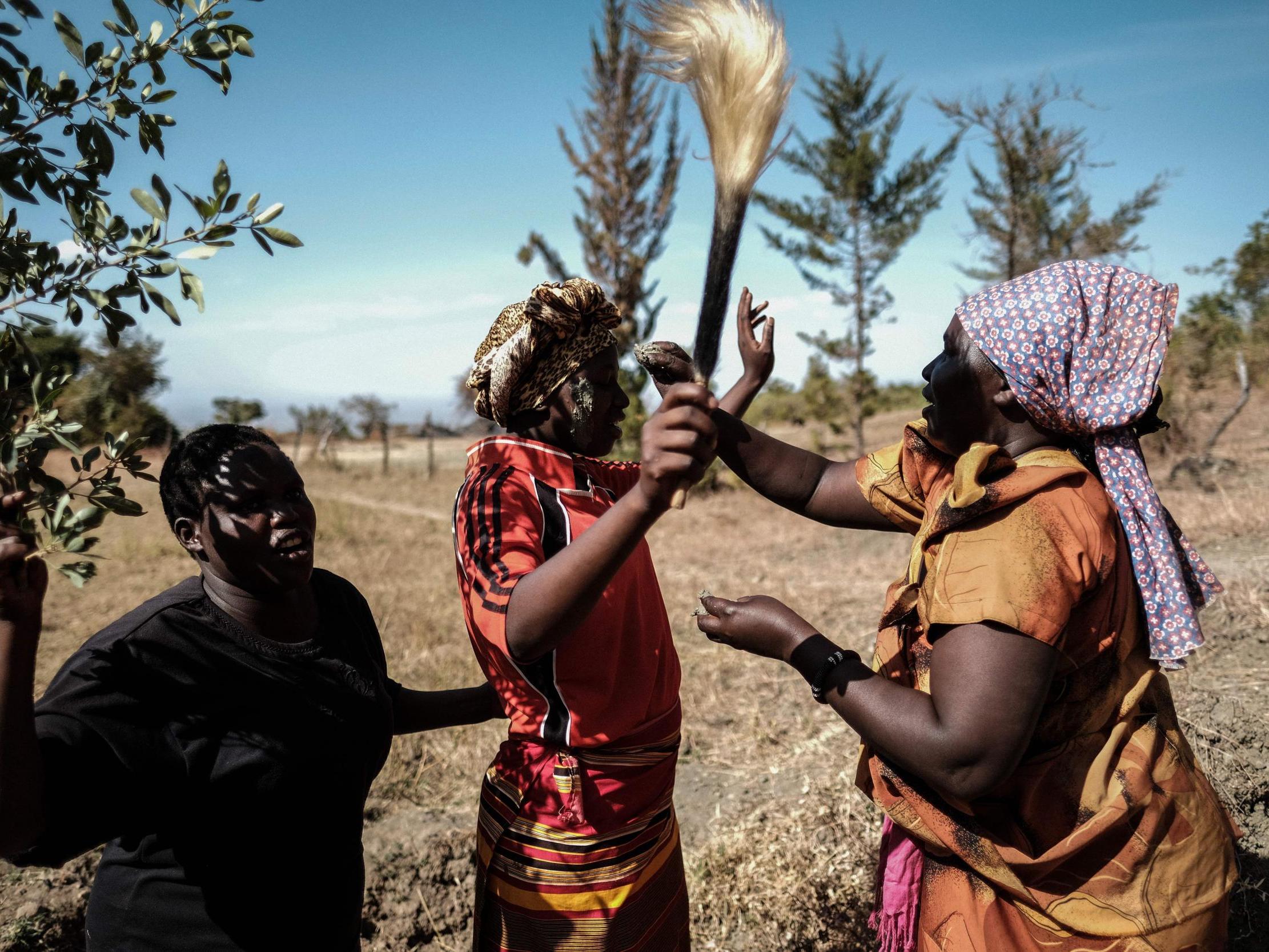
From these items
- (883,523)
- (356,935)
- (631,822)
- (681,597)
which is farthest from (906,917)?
(681,597)

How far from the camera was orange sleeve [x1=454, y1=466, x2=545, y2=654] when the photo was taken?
1.59 metres

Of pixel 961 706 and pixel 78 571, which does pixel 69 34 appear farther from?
pixel 961 706

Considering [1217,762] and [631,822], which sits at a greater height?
[631,822]

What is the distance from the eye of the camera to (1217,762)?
3215 mm

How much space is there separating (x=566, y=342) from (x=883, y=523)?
0.87 meters

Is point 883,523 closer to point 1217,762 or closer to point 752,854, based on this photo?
point 752,854

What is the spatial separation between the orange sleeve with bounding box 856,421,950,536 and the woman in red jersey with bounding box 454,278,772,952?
358 mm

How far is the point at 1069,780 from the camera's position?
1.59m

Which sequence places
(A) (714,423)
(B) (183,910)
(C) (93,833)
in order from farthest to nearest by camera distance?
1. (B) (183,910)
2. (C) (93,833)
3. (A) (714,423)

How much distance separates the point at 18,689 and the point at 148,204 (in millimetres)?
810

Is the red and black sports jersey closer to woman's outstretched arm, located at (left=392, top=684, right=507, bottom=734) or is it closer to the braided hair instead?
woman's outstretched arm, located at (left=392, top=684, right=507, bottom=734)

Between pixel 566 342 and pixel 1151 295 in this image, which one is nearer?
pixel 1151 295

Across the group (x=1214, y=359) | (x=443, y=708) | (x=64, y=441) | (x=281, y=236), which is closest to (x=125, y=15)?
(x=281, y=236)

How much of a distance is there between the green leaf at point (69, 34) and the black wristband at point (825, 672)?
1640 mm
